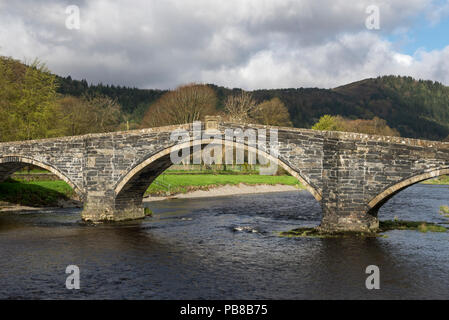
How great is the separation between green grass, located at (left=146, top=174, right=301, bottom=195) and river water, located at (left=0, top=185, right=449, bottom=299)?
53.8 ft

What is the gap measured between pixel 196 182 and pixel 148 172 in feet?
72.9

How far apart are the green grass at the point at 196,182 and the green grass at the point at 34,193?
8374 millimetres

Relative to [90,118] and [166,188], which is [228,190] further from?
[90,118]

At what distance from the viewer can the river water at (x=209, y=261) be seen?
12.7m

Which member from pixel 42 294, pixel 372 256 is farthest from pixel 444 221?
pixel 42 294

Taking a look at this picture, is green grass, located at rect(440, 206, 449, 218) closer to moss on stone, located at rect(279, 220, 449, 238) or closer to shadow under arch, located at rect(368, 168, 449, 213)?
moss on stone, located at rect(279, 220, 449, 238)

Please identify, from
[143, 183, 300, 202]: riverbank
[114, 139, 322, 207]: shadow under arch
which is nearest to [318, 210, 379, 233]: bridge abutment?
[114, 139, 322, 207]: shadow under arch

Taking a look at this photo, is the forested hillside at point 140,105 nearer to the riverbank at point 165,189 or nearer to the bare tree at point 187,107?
the bare tree at point 187,107

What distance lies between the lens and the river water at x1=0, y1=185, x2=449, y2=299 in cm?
1273

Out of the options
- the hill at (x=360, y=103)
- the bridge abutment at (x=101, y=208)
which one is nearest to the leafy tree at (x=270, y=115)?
the bridge abutment at (x=101, y=208)

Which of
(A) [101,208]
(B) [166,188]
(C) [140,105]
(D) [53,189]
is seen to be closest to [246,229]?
(A) [101,208]

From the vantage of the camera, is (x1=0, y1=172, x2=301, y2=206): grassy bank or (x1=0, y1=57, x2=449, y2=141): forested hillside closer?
(x1=0, y1=172, x2=301, y2=206): grassy bank
